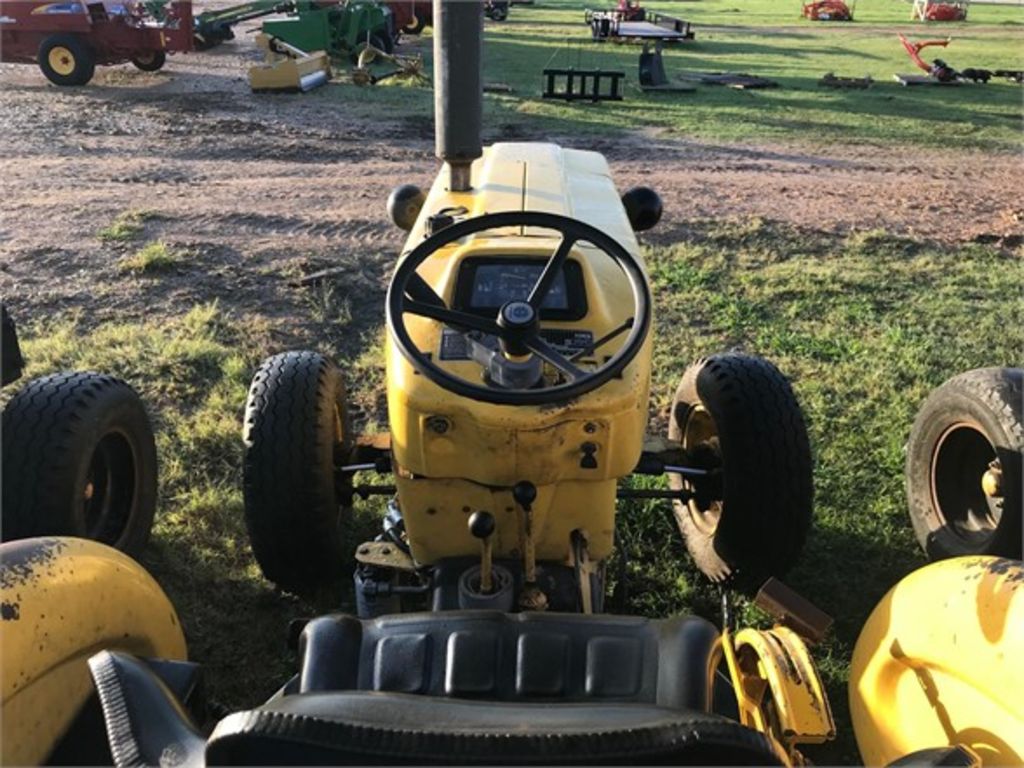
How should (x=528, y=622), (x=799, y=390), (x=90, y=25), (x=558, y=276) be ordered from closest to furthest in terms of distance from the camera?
1. (x=528, y=622)
2. (x=558, y=276)
3. (x=799, y=390)
4. (x=90, y=25)

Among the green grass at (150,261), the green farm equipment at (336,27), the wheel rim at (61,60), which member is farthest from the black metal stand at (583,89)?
the green grass at (150,261)

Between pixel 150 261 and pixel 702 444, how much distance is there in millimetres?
4273

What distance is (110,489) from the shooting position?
3.30 m

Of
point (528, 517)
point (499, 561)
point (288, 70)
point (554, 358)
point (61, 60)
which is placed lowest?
point (499, 561)

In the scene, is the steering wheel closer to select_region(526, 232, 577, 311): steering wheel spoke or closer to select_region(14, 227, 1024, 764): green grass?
select_region(526, 232, 577, 311): steering wheel spoke

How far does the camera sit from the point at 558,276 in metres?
2.64

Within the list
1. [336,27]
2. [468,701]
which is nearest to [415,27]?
[336,27]

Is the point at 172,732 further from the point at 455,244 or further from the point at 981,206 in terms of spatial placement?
the point at 981,206

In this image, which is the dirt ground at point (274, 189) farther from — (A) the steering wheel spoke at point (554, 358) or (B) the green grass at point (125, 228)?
(A) the steering wheel spoke at point (554, 358)

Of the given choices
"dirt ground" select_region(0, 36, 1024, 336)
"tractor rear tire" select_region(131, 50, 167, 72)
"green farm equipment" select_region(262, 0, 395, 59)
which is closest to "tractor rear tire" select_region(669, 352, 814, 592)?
"dirt ground" select_region(0, 36, 1024, 336)

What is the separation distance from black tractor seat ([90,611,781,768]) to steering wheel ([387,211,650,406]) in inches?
20.7

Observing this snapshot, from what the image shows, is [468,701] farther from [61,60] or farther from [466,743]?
[61,60]

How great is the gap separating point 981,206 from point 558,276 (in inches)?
280

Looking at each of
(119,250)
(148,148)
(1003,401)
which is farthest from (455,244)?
→ (148,148)
